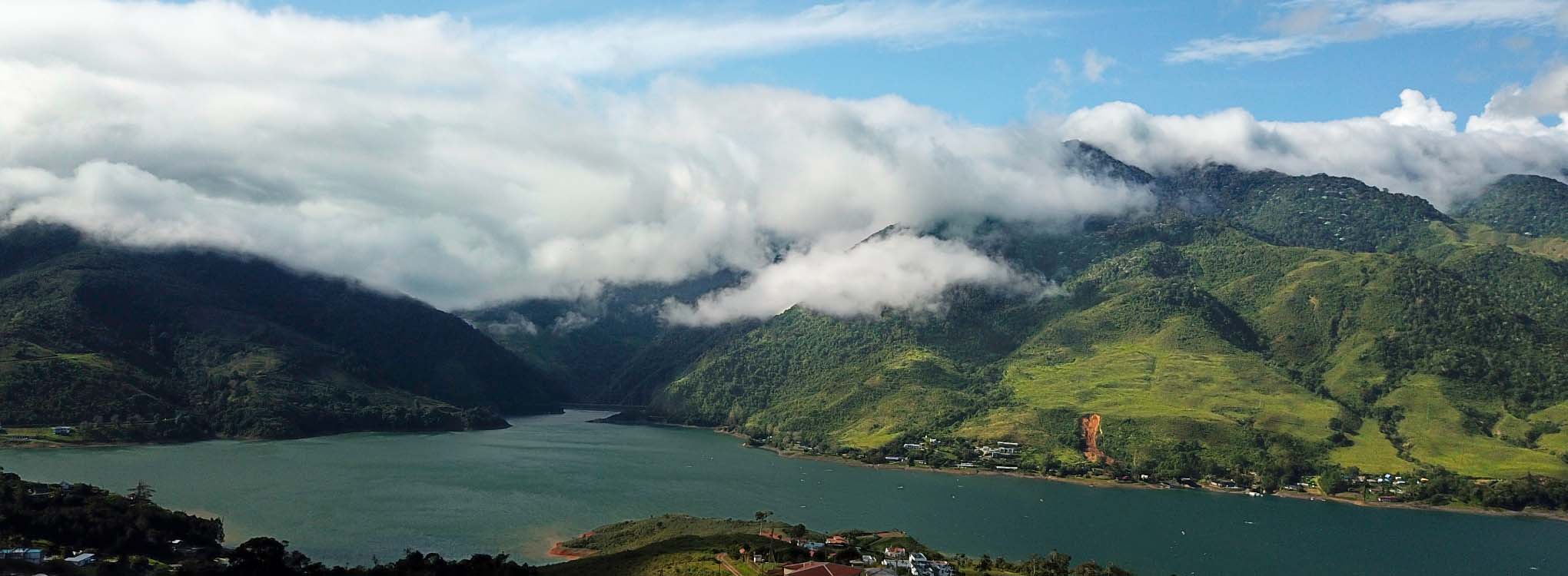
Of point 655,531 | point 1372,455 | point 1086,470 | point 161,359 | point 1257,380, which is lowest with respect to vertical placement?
point 655,531

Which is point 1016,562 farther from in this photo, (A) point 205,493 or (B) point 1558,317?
(B) point 1558,317

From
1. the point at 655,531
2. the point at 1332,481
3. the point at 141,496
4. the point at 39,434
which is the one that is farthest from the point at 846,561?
the point at 39,434

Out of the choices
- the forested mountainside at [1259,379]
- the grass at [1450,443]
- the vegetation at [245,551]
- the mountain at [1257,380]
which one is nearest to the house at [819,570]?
the vegetation at [245,551]

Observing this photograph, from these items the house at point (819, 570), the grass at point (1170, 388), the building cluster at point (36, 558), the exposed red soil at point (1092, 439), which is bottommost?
the house at point (819, 570)

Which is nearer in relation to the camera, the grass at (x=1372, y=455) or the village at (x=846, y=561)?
the village at (x=846, y=561)

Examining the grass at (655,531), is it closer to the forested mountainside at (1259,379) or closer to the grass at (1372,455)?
the forested mountainside at (1259,379)

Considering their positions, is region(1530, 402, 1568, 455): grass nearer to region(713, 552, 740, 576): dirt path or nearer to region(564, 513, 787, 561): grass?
region(564, 513, 787, 561): grass

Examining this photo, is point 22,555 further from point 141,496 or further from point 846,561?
point 846,561
